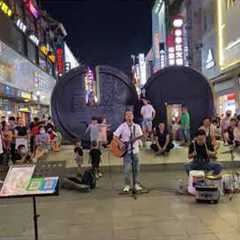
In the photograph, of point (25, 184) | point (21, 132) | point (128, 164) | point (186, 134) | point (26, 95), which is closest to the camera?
point (25, 184)

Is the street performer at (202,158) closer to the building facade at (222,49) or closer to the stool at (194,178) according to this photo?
the stool at (194,178)

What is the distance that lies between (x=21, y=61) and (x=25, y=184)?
33941mm

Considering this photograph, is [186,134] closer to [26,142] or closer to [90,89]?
[90,89]

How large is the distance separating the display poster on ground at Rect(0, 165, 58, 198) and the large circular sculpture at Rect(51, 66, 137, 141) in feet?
52.1

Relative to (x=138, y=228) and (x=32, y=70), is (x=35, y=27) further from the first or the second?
(x=138, y=228)

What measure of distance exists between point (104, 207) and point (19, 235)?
252 cm

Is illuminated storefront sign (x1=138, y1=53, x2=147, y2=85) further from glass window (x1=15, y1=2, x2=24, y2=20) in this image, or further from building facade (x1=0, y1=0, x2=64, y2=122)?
glass window (x1=15, y1=2, x2=24, y2=20)

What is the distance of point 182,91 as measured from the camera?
2355 centimetres

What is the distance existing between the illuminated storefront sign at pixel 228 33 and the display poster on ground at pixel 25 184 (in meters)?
24.3

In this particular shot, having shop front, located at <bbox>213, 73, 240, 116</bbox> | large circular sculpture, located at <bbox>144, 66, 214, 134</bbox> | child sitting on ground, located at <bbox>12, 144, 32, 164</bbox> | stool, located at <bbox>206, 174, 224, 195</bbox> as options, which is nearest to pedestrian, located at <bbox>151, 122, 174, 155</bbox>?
child sitting on ground, located at <bbox>12, 144, 32, 164</bbox>

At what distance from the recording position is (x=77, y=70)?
76.4 ft

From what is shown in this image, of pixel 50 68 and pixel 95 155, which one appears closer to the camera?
pixel 95 155

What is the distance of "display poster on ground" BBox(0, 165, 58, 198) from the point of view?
22.6ft

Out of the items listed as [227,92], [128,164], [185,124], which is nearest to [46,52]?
[227,92]
